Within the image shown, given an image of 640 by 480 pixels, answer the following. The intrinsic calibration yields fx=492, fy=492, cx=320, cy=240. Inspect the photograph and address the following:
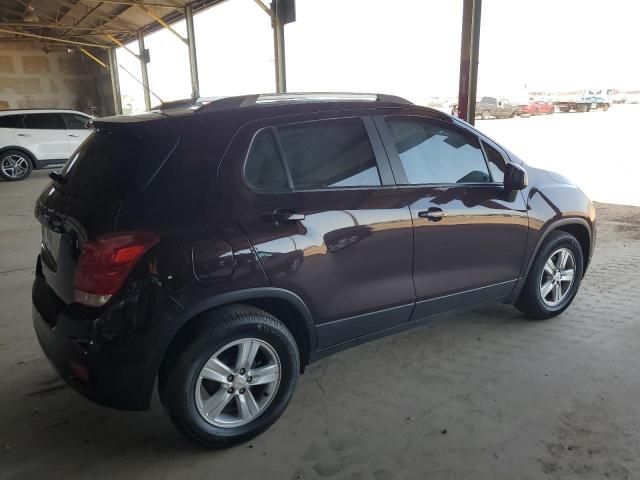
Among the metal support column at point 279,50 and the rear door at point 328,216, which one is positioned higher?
the metal support column at point 279,50

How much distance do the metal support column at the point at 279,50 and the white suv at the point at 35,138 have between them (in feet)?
15.9

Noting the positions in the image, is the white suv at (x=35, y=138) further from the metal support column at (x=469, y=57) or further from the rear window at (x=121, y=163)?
the rear window at (x=121, y=163)

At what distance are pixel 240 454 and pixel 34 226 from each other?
242 inches

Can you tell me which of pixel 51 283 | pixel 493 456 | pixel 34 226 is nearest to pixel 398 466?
pixel 493 456

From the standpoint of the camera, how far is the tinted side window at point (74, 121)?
1233 cm

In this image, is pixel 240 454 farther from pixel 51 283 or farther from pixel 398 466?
pixel 51 283

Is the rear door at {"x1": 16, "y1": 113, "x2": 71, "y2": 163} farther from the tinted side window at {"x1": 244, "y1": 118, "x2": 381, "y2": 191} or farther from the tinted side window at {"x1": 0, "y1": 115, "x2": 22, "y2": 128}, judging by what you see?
the tinted side window at {"x1": 244, "y1": 118, "x2": 381, "y2": 191}

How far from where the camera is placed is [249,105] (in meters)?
2.57

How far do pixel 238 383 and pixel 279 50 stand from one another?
10.7 m

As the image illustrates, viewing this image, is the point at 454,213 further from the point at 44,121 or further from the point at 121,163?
the point at 44,121

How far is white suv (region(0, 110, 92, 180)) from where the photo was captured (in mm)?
11617

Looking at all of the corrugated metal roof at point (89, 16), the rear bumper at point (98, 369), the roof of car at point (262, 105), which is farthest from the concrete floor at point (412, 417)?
the corrugated metal roof at point (89, 16)

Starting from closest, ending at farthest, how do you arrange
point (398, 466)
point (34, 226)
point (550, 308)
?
point (398, 466) < point (550, 308) < point (34, 226)

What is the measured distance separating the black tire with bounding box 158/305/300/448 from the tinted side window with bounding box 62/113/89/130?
11829mm
